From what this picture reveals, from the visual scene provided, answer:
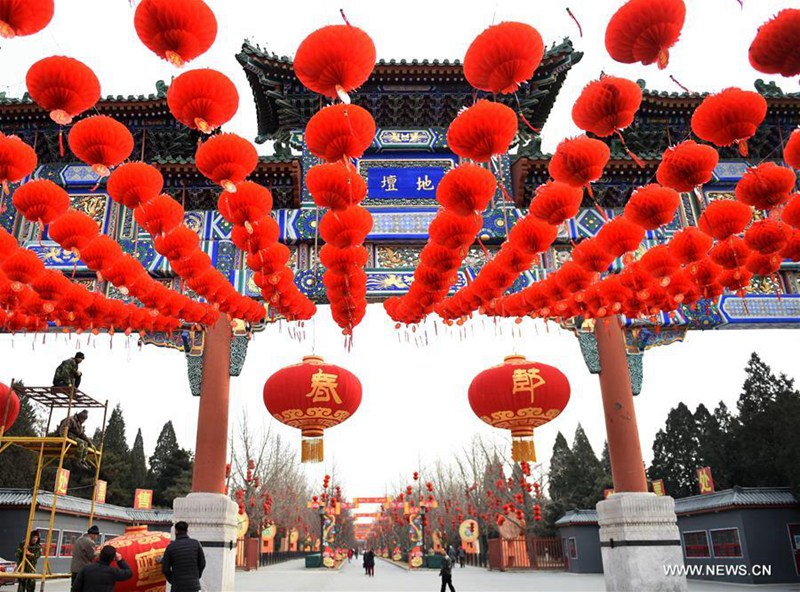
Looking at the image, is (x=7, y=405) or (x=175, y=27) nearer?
(x=175, y=27)

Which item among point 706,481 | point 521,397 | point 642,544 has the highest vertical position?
point 521,397

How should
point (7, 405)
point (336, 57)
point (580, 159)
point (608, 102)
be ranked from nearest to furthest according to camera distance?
point (336, 57), point (608, 102), point (580, 159), point (7, 405)

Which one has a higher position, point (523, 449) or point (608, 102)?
point (608, 102)

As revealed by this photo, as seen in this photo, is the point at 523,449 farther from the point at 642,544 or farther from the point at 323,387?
the point at 323,387

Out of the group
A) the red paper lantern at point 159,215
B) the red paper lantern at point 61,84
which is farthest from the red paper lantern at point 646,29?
the red paper lantern at point 159,215

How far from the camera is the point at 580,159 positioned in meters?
4.51

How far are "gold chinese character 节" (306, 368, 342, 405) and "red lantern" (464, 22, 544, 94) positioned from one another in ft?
17.8

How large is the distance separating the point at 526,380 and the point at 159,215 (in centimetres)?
560

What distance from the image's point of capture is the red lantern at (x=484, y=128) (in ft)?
13.9

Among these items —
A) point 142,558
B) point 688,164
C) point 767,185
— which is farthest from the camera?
point 142,558

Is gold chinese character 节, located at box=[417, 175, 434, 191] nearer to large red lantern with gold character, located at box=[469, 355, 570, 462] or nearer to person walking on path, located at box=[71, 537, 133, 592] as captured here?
large red lantern with gold character, located at box=[469, 355, 570, 462]

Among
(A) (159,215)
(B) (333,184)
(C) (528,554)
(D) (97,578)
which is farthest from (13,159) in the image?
(C) (528,554)

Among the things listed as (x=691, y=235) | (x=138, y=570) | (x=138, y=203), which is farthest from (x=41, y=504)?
(x=691, y=235)

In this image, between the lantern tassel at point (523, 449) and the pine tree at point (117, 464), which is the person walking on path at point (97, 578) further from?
the pine tree at point (117, 464)
